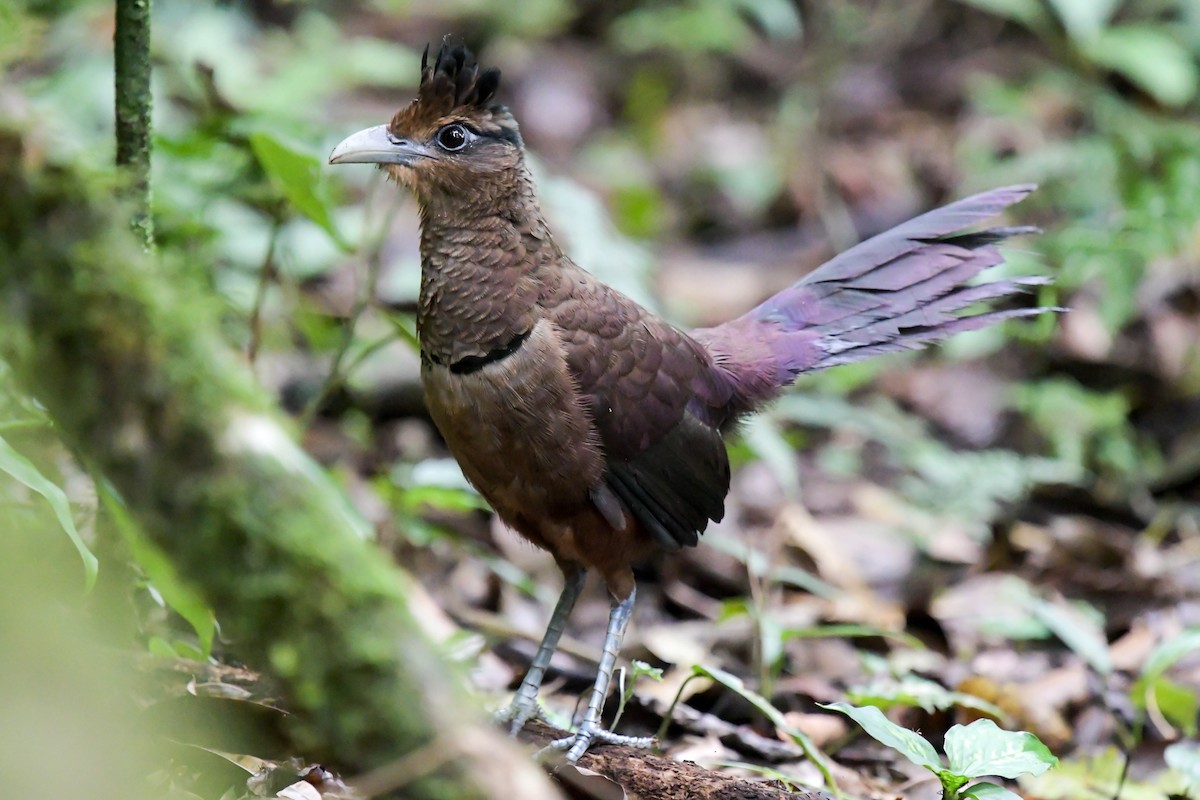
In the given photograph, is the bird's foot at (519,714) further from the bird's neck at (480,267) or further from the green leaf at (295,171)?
the green leaf at (295,171)

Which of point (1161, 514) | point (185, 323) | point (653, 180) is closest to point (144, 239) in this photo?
point (185, 323)

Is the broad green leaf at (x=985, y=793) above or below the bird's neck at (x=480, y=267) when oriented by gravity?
below

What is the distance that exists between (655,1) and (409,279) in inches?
195

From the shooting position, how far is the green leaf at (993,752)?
2.64 m

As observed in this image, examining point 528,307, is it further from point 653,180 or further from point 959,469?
point 653,180

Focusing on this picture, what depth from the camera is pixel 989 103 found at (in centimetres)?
915

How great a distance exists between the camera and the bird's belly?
3227mm

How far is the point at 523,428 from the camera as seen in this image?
10.6 ft

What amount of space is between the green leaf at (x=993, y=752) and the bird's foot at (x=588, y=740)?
2.58 feet

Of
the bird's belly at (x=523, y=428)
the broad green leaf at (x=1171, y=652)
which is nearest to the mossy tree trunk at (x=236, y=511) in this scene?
the bird's belly at (x=523, y=428)

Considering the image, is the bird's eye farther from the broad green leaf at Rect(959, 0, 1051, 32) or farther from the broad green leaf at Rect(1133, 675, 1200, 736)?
the broad green leaf at Rect(959, 0, 1051, 32)

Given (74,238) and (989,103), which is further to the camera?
(989,103)

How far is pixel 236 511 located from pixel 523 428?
151 cm

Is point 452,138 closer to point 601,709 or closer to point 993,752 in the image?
point 601,709
